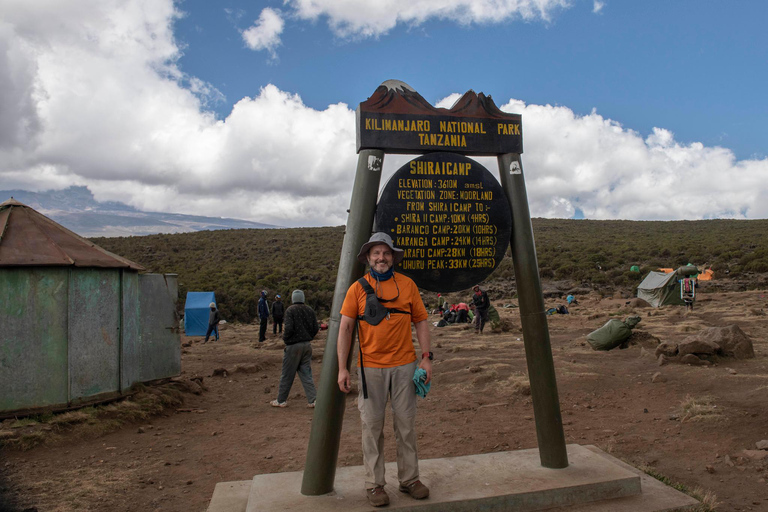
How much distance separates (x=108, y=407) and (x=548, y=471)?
20.4 ft

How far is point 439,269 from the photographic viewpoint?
4309 millimetres

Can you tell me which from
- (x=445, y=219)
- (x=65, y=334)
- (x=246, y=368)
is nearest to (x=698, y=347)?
(x=445, y=219)

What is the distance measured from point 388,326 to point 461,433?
3.72m

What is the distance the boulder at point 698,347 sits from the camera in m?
9.30

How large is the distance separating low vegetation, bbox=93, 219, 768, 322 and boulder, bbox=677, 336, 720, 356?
1890 centimetres

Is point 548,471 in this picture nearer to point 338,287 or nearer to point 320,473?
point 320,473

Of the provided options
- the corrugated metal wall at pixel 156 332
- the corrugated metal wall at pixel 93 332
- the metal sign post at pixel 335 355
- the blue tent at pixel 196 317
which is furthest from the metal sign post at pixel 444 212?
the blue tent at pixel 196 317

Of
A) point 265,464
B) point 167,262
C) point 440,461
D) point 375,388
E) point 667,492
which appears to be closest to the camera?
point 375,388

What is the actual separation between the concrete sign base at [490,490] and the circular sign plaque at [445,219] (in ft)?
4.80

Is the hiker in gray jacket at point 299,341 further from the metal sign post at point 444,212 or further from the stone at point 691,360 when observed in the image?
the stone at point 691,360

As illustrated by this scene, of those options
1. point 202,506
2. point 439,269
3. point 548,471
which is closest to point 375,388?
point 439,269

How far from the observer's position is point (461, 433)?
22.2 ft

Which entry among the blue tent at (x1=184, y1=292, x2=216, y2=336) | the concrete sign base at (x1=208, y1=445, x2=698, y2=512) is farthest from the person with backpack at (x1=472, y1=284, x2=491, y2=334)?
the concrete sign base at (x1=208, y1=445, x2=698, y2=512)

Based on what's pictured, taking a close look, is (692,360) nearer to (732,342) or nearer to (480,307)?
(732,342)
